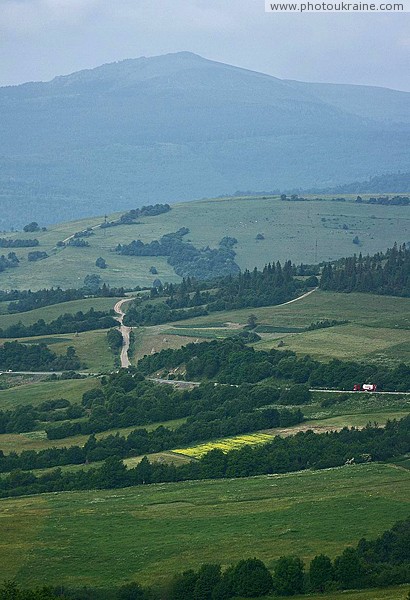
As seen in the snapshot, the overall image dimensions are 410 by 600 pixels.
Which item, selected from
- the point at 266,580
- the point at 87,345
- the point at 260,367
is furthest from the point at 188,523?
the point at 87,345

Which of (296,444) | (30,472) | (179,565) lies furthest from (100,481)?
(179,565)

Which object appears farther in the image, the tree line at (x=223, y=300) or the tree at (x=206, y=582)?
the tree line at (x=223, y=300)

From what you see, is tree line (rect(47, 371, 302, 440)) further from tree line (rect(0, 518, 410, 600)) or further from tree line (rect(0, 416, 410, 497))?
tree line (rect(0, 518, 410, 600))

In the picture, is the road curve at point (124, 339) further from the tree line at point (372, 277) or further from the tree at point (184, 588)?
the tree at point (184, 588)

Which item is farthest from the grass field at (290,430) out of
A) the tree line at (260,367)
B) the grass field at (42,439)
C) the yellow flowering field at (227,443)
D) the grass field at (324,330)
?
the grass field at (324,330)

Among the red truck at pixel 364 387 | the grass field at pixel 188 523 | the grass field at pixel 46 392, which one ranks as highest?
the grass field at pixel 188 523

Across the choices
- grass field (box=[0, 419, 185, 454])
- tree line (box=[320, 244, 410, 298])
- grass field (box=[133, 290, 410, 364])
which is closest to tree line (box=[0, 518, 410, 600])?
grass field (box=[0, 419, 185, 454])

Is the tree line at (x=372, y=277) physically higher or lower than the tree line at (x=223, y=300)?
higher

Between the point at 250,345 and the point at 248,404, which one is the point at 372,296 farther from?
the point at 248,404
